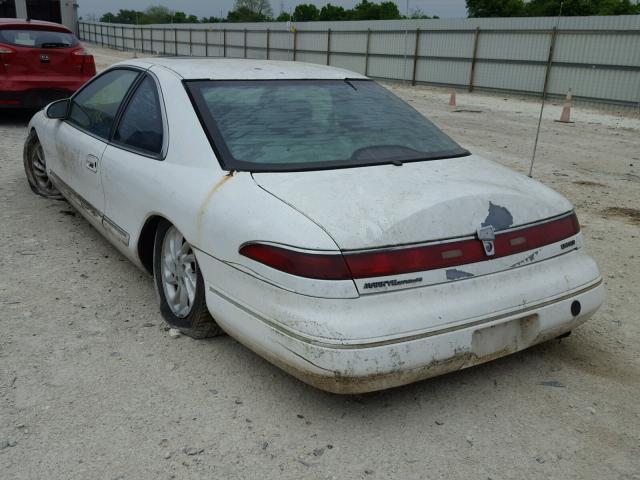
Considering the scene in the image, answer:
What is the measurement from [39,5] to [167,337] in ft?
86.4

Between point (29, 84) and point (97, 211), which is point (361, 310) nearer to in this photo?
point (97, 211)

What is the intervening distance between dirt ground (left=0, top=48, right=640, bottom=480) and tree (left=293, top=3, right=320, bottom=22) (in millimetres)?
68476

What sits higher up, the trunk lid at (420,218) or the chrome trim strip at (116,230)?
the trunk lid at (420,218)

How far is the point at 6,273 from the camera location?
4273 mm

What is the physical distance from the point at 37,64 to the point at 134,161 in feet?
23.8

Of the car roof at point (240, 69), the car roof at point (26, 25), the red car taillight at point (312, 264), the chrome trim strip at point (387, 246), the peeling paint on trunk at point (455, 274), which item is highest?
the car roof at point (26, 25)

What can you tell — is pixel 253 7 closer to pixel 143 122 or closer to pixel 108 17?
pixel 108 17

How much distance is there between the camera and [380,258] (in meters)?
2.56

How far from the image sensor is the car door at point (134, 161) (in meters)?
3.55

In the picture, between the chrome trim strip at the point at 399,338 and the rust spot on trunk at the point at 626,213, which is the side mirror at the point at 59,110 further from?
the rust spot on trunk at the point at 626,213

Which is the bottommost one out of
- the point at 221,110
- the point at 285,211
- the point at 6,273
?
the point at 6,273

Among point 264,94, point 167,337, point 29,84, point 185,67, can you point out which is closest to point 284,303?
point 167,337

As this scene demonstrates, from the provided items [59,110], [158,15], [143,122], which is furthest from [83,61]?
[158,15]

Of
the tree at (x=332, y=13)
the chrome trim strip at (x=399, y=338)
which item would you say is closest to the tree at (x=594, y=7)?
the tree at (x=332, y=13)
